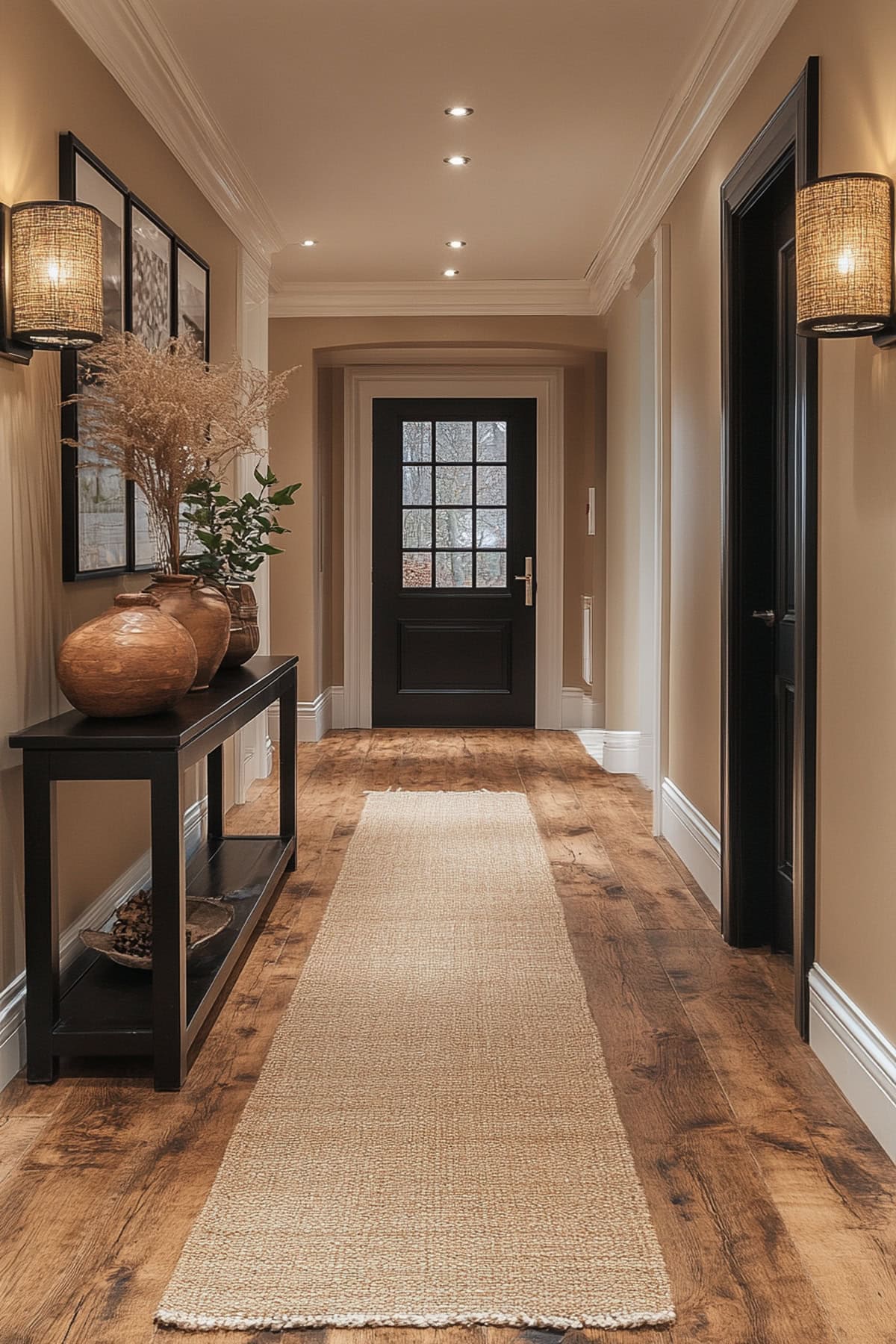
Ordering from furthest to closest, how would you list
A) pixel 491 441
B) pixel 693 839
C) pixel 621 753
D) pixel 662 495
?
1. pixel 491 441
2. pixel 621 753
3. pixel 662 495
4. pixel 693 839

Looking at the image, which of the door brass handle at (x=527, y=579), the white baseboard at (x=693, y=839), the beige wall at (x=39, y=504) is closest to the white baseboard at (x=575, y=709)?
the door brass handle at (x=527, y=579)

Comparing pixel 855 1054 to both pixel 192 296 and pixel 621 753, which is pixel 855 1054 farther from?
pixel 621 753

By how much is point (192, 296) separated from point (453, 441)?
136 inches

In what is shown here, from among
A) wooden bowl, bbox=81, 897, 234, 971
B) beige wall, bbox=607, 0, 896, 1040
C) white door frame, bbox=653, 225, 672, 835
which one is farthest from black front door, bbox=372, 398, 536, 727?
wooden bowl, bbox=81, 897, 234, 971

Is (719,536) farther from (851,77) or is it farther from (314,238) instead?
(314,238)

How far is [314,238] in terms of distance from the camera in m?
5.57

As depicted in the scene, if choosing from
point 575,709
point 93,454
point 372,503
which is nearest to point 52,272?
point 93,454

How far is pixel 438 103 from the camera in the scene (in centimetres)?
381

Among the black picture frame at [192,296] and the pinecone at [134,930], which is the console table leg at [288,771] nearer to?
the pinecone at [134,930]

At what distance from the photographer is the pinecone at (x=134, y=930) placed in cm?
272

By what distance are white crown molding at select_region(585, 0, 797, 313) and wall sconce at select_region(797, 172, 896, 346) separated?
87 cm

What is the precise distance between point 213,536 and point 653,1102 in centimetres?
190

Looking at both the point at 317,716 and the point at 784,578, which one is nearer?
the point at 784,578

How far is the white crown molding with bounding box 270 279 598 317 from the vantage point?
6543 mm
